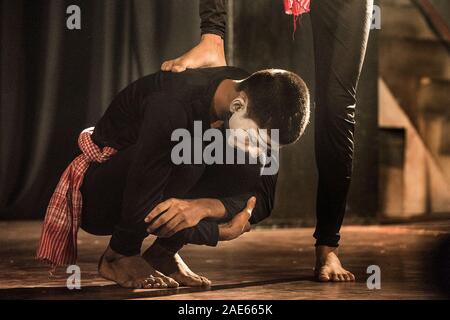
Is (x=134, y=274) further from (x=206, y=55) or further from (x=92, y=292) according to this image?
(x=206, y=55)

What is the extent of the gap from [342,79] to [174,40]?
256 cm

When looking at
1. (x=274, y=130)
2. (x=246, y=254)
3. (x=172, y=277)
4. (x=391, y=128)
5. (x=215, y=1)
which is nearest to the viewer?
(x=274, y=130)

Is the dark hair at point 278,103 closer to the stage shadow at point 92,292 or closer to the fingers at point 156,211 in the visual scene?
the fingers at point 156,211

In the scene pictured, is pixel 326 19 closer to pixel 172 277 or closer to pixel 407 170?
pixel 172 277

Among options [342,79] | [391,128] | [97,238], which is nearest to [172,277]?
[342,79]

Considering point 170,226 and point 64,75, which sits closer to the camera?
point 170,226

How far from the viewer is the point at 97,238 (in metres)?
3.92

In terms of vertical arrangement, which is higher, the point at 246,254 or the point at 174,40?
the point at 174,40

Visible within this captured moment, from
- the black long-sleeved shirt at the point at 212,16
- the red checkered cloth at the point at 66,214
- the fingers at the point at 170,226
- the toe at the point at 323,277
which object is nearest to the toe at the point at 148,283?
the fingers at the point at 170,226

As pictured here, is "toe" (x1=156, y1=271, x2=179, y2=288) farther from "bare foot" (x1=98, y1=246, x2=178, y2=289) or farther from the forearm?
the forearm

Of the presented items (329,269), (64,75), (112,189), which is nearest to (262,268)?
(329,269)

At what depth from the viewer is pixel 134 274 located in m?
2.17

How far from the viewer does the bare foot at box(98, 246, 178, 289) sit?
2158 mm

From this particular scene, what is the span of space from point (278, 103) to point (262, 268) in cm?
85
